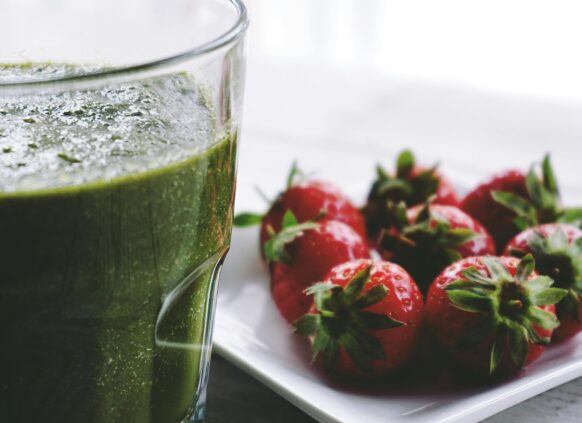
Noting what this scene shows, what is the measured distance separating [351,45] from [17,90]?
3.18m

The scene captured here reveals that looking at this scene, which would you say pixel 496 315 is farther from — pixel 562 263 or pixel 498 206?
pixel 498 206

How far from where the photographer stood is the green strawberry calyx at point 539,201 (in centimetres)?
127

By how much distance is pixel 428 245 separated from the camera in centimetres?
118

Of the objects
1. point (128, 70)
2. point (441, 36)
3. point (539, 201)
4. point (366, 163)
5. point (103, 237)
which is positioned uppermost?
point (128, 70)

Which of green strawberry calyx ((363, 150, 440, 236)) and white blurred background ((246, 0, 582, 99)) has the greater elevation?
green strawberry calyx ((363, 150, 440, 236))

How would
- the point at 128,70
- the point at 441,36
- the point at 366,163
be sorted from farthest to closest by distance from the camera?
the point at 441,36
the point at 366,163
the point at 128,70

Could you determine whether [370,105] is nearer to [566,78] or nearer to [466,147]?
[466,147]

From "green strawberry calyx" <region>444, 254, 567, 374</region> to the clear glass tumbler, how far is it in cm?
28

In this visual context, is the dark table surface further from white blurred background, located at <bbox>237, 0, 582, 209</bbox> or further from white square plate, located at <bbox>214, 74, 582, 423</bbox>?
white blurred background, located at <bbox>237, 0, 582, 209</bbox>

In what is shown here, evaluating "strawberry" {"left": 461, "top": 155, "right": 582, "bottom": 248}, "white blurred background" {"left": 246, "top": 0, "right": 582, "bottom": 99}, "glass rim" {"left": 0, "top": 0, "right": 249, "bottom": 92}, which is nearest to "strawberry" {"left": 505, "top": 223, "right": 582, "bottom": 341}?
"strawberry" {"left": 461, "top": 155, "right": 582, "bottom": 248}

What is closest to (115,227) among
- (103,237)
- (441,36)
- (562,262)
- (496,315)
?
(103,237)

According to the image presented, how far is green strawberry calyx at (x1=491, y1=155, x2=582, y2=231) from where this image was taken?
1.27m

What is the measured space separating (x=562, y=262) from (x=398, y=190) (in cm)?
34

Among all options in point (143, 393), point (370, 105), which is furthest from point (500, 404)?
point (370, 105)
